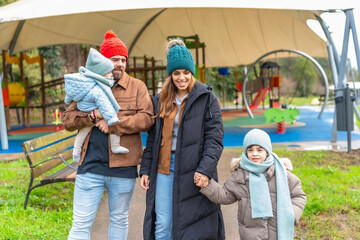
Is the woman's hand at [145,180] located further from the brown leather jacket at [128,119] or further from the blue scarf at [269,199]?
the blue scarf at [269,199]

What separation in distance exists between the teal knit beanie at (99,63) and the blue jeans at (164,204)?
27.2 inches

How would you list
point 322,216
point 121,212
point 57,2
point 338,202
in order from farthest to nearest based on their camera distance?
point 57,2, point 338,202, point 322,216, point 121,212

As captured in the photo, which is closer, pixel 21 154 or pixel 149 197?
pixel 149 197

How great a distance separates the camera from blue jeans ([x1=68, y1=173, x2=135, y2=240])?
8.00 feet

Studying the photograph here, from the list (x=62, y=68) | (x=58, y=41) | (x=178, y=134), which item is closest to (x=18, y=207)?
(x=178, y=134)

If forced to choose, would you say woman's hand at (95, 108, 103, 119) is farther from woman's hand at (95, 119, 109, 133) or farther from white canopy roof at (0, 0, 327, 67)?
white canopy roof at (0, 0, 327, 67)

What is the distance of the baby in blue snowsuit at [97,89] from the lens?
2398 mm

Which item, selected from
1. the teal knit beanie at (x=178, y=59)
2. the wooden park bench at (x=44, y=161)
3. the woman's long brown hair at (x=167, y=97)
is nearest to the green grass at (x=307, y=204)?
the wooden park bench at (x=44, y=161)

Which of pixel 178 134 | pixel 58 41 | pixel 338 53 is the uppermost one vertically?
pixel 58 41

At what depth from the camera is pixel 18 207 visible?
403 cm

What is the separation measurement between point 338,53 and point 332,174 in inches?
135

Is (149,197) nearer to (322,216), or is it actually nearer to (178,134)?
A: (178,134)

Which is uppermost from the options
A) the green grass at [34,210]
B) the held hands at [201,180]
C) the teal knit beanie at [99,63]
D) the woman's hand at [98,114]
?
the teal knit beanie at [99,63]

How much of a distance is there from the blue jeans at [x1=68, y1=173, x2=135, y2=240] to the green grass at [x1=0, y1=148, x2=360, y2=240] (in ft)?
3.28
